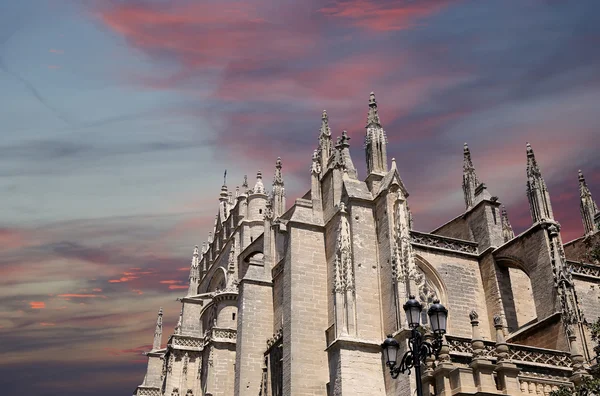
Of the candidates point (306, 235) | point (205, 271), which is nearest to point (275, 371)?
point (306, 235)

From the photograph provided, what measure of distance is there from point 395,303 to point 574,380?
6657mm

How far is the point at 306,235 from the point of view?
24703 millimetres

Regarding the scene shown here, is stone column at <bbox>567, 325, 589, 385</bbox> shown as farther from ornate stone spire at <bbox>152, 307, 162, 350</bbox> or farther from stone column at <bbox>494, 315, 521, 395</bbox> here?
ornate stone spire at <bbox>152, 307, 162, 350</bbox>

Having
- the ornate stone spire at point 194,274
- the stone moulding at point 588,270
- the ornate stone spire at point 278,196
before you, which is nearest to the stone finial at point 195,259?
the ornate stone spire at point 194,274

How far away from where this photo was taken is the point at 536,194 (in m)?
23.6

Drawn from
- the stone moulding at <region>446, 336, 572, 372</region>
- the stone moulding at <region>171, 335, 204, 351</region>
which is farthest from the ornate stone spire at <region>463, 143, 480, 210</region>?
the stone moulding at <region>171, 335, 204, 351</region>

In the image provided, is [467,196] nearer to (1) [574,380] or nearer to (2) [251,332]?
(2) [251,332]

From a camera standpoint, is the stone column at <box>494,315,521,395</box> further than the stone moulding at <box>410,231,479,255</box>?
No

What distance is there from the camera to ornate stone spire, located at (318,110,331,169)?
27430mm

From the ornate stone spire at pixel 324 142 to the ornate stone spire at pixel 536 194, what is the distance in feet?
26.2

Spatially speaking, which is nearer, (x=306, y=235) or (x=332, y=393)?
(x=332, y=393)

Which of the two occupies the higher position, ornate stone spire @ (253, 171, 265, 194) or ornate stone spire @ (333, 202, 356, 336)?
ornate stone spire @ (253, 171, 265, 194)

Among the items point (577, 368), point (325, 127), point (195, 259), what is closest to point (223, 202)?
point (195, 259)

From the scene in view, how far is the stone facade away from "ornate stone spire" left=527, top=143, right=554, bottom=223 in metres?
0.04
